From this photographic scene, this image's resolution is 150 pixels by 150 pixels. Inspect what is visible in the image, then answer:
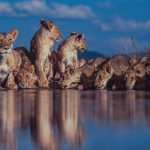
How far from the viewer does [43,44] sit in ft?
101

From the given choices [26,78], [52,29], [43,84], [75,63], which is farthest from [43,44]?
[26,78]

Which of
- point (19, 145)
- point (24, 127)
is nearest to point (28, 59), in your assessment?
point (24, 127)

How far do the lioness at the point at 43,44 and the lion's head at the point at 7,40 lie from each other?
1975 millimetres

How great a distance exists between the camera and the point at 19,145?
25.8ft

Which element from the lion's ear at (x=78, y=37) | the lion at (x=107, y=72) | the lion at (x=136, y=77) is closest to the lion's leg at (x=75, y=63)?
the lion's ear at (x=78, y=37)

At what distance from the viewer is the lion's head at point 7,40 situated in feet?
93.2

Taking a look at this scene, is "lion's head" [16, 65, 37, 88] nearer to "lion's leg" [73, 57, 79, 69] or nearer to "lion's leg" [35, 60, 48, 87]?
"lion's leg" [35, 60, 48, 87]

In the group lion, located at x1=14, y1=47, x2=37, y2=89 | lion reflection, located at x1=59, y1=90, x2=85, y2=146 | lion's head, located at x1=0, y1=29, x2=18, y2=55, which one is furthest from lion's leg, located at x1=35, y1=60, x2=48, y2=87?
lion reflection, located at x1=59, y1=90, x2=85, y2=146

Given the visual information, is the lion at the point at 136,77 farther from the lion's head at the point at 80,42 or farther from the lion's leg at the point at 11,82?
the lion's leg at the point at 11,82

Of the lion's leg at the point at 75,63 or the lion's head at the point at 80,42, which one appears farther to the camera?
the lion's head at the point at 80,42

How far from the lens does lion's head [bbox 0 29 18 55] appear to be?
93.2 feet

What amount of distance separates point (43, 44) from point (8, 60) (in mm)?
2853

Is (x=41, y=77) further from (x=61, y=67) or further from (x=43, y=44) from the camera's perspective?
(x=43, y=44)

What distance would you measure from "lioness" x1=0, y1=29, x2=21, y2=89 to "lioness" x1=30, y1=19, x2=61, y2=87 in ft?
5.33
